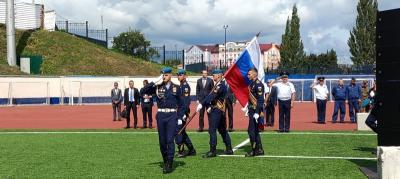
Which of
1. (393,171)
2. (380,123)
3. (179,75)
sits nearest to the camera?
(393,171)

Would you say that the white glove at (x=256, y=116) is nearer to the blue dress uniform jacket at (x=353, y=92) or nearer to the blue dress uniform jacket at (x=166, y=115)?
the blue dress uniform jacket at (x=166, y=115)

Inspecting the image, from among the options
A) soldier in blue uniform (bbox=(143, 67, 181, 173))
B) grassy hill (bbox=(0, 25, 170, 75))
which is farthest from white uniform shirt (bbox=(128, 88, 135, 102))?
grassy hill (bbox=(0, 25, 170, 75))

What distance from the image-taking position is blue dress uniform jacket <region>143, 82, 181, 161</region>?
10.3m

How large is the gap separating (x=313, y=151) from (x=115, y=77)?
113ft

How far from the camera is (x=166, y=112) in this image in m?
10.4

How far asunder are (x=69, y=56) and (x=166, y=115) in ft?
138

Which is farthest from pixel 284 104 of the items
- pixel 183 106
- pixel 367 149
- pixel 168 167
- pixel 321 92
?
pixel 168 167

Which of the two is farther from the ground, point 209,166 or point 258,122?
point 258,122

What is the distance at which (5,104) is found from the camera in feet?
132

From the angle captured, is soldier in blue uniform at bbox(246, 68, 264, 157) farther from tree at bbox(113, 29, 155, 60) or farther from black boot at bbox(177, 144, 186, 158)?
tree at bbox(113, 29, 155, 60)

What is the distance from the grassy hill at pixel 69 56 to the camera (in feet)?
160

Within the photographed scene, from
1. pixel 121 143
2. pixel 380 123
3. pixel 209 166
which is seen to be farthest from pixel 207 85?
pixel 380 123

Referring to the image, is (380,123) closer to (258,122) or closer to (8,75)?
(258,122)

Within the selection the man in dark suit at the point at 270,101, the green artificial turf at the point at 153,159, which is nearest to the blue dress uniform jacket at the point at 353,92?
the man in dark suit at the point at 270,101
